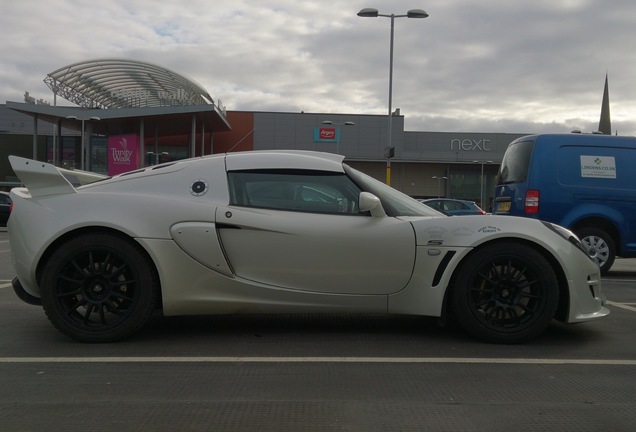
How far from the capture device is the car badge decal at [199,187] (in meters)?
4.37

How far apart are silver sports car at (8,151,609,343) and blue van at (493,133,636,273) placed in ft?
13.6

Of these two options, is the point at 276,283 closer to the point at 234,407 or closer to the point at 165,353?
the point at 165,353

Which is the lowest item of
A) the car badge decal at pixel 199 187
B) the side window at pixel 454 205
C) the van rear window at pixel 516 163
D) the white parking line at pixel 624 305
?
the white parking line at pixel 624 305

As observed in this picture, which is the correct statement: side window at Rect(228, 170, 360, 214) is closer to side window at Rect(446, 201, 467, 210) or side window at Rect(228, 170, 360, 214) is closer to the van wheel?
the van wheel

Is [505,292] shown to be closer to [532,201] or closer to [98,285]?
[98,285]

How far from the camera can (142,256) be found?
13.8 feet

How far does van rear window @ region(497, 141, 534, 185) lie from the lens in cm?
843

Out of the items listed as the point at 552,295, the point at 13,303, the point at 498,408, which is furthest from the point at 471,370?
the point at 13,303

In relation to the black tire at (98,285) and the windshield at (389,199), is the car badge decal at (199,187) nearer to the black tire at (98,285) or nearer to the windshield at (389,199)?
the black tire at (98,285)

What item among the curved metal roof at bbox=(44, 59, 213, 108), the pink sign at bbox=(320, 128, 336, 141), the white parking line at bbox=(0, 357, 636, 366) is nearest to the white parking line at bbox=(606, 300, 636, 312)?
the white parking line at bbox=(0, 357, 636, 366)

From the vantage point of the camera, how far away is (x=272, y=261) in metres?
4.22

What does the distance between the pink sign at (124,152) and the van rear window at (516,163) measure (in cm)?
2933

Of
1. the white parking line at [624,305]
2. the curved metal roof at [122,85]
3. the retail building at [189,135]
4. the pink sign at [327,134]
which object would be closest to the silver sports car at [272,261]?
the white parking line at [624,305]

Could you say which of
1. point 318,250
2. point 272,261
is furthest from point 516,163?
point 272,261
